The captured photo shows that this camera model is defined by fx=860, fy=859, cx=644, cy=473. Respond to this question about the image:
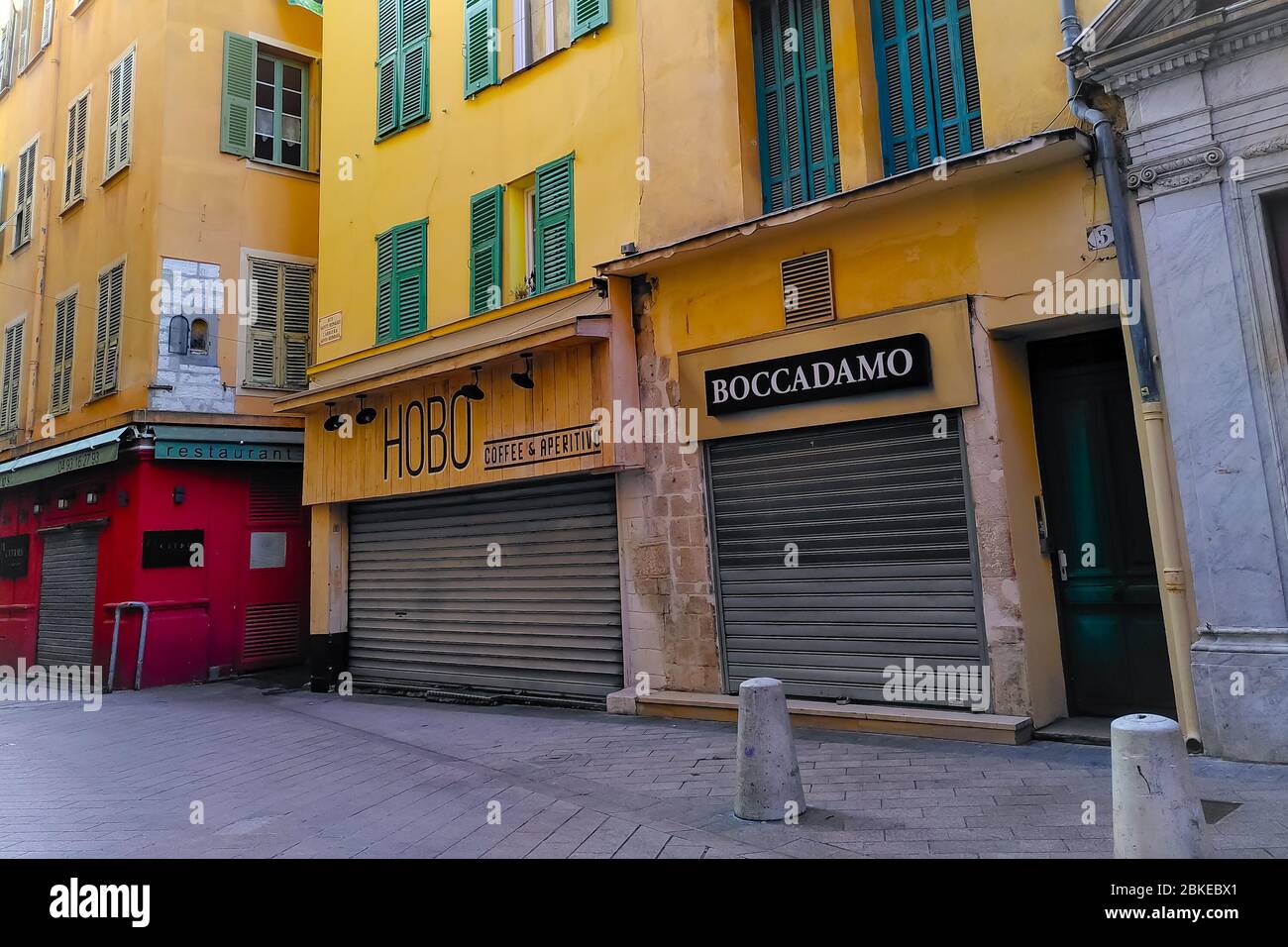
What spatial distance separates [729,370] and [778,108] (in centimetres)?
276

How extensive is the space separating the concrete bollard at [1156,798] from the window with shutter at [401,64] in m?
11.1

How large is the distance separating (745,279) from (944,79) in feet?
7.92

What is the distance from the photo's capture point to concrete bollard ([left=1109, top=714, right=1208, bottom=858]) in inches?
134

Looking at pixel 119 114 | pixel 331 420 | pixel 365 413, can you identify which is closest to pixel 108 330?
pixel 119 114

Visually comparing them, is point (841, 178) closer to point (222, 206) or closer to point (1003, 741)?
point (1003, 741)

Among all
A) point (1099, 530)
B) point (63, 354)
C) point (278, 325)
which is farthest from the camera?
point (63, 354)

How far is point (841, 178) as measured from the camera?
7.88 meters

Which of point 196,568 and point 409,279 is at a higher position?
point 409,279

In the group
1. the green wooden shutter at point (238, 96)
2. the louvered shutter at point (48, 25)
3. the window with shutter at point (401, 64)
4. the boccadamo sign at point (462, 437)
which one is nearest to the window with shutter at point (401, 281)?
the boccadamo sign at point (462, 437)

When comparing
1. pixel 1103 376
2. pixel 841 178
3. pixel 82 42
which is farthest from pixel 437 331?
pixel 82 42

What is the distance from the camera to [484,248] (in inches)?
420

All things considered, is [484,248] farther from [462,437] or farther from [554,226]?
[462,437]

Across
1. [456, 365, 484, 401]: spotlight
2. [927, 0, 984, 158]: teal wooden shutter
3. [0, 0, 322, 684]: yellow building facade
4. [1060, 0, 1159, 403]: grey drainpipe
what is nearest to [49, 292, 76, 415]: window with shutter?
[0, 0, 322, 684]: yellow building facade

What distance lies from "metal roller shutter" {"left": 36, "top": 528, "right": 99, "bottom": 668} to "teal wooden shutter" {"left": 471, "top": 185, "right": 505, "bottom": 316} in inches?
348
